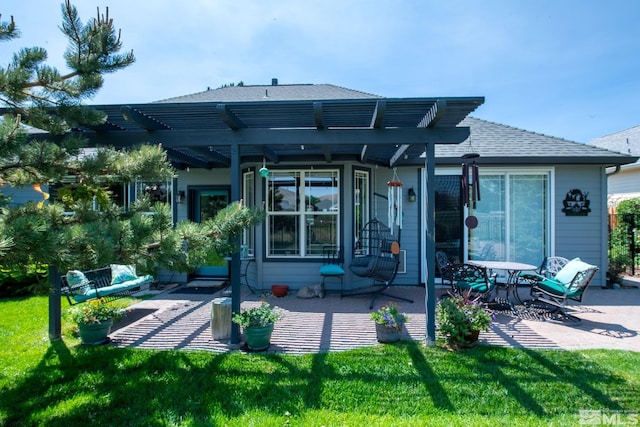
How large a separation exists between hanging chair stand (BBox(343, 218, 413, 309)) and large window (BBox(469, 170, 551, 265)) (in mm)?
2112

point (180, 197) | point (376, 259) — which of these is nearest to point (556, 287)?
point (376, 259)

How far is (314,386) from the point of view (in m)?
2.94

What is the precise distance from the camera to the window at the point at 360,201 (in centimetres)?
661

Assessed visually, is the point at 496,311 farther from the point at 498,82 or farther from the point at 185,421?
the point at 498,82

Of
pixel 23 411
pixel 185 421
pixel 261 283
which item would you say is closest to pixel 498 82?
pixel 261 283

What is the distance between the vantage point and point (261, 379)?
121 inches

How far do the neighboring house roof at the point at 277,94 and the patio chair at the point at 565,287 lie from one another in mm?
5106

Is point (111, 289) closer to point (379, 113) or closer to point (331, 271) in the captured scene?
point (331, 271)

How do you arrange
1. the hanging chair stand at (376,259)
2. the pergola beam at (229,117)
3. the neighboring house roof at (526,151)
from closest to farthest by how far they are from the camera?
the pergola beam at (229,117) → the hanging chair stand at (376,259) → the neighboring house roof at (526,151)

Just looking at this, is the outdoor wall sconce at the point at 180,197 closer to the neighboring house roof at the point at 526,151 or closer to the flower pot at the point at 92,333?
the flower pot at the point at 92,333

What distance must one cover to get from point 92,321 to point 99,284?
143 centimetres

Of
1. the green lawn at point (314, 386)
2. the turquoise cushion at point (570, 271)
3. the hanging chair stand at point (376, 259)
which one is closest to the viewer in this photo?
the green lawn at point (314, 386)

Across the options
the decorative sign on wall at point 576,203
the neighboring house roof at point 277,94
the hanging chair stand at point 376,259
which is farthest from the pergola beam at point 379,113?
the decorative sign on wall at point 576,203

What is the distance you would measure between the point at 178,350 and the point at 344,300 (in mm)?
3008
